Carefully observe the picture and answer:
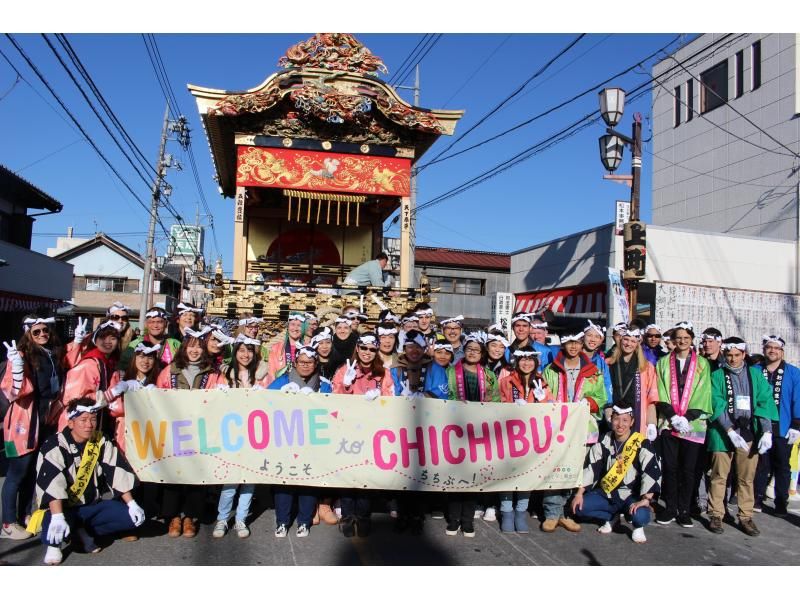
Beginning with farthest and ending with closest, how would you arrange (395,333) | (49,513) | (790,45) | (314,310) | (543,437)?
(790,45) → (314,310) → (395,333) → (543,437) → (49,513)

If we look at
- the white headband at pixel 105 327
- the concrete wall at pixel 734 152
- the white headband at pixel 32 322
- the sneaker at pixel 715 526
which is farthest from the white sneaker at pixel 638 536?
the concrete wall at pixel 734 152

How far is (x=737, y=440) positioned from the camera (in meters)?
5.69

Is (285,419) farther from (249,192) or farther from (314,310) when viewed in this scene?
(249,192)

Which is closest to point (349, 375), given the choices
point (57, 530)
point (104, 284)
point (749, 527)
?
point (57, 530)

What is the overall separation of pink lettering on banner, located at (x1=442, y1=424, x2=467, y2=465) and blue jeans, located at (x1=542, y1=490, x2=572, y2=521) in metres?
0.91

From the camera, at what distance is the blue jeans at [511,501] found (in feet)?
17.0

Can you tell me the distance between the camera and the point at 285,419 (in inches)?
191

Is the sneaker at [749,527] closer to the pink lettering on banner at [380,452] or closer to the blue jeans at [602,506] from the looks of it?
the blue jeans at [602,506]

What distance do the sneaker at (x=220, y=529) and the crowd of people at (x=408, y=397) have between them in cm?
1

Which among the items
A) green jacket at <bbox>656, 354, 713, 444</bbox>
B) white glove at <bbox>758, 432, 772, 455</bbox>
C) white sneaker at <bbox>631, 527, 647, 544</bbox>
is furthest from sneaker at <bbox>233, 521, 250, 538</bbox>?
white glove at <bbox>758, 432, 772, 455</bbox>

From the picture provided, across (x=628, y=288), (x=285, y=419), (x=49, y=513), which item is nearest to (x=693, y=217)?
(x=628, y=288)

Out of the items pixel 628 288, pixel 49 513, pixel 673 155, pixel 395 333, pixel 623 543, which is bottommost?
pixel 623 543

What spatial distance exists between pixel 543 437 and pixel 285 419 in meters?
2.14

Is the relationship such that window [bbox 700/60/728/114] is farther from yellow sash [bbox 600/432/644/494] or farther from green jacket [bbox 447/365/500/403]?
green jacket [bbox 447/365/500/403]
